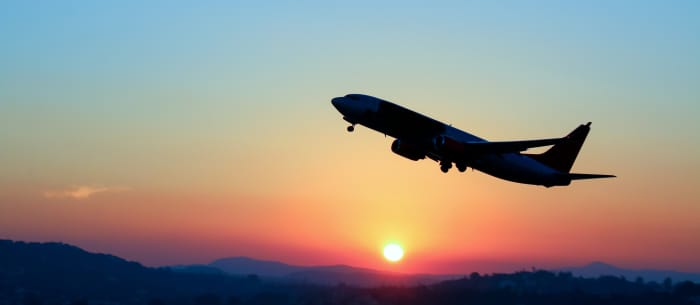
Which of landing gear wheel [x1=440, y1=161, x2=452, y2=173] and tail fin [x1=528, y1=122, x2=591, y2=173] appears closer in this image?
landing gear wheel [x1=440, y1=161, x2=452, y2=173]

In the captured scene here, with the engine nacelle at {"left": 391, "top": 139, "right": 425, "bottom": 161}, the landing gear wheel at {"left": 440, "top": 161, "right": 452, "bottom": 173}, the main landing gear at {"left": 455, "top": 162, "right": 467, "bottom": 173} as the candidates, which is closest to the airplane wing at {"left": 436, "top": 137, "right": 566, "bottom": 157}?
the main landing gear at {"left": 455, "top": 162, "right": 467, "bottom": 173}

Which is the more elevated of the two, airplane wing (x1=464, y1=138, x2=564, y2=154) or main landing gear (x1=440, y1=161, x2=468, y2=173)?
airplane wing (x1=464, y1=138, x2=564, y2=154)

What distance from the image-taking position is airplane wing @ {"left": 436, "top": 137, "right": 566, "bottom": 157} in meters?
91.0

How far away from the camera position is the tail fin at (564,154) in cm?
10712

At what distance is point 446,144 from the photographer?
92.1 m

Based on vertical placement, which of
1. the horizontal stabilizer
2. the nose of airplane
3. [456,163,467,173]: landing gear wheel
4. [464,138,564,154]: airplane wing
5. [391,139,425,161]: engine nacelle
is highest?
the nose of airplane

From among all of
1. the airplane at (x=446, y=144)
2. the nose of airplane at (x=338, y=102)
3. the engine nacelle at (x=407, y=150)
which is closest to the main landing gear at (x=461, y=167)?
the airplane at (x=446, y=144)

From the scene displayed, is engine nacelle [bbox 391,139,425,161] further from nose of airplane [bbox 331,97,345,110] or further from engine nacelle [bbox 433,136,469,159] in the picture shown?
nose of airplane [bbox 331,97,345,110]

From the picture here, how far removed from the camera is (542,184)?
102188 mm

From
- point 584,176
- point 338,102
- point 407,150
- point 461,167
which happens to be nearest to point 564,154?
point 584,176

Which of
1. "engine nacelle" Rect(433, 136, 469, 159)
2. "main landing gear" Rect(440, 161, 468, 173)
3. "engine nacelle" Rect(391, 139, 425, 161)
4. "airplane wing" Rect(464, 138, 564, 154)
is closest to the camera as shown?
"airplane wing" Rect(464, 138, 564, 154)

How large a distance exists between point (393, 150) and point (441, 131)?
700 centimetres

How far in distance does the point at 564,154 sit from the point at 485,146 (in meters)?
19.9

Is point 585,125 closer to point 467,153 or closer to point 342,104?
point 467,153
